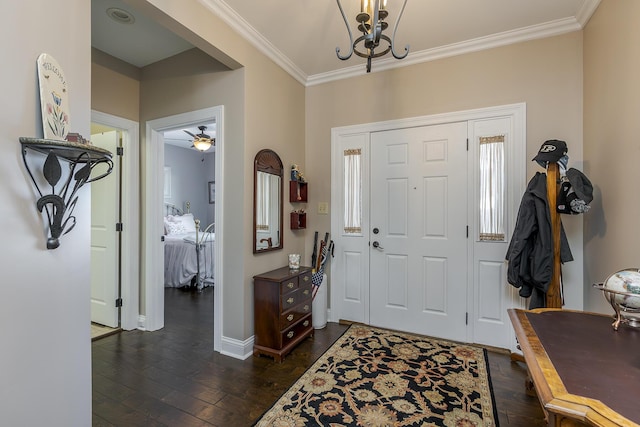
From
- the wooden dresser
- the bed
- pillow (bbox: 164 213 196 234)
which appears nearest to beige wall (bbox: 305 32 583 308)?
the wooden dresser

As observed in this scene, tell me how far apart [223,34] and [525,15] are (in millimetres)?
2450

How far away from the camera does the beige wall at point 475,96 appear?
2.45 m

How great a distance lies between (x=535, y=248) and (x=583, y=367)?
1491 mm

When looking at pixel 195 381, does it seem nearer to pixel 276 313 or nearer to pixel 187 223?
pixel 276 313

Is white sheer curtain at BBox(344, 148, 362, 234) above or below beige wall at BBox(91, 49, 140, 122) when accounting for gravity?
below

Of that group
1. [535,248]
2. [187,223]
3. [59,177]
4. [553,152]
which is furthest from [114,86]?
[535,248]

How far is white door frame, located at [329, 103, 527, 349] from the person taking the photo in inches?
102

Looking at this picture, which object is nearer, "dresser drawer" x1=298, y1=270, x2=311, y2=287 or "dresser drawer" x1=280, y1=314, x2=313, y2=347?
"dresser drawer" x1=280, y1=314, x2=313, y2=347

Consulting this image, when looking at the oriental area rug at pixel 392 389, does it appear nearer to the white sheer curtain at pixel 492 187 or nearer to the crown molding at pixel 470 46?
the white sheer curtain at pixel 492 187

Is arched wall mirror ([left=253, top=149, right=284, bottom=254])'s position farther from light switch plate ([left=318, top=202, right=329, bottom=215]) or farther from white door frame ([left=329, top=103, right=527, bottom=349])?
white door frame ([left=329, top=103, right=527, bottom=349])

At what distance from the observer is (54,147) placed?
117 centimetres

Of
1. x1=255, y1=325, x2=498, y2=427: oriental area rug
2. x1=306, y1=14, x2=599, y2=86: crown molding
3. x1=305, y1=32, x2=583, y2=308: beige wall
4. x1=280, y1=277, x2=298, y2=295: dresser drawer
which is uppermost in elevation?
x1=306, y1=14, x2=599, y2=86: crown molding

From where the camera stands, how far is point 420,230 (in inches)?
117

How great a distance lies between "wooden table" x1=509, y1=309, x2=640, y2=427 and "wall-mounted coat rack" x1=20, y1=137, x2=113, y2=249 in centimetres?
178
